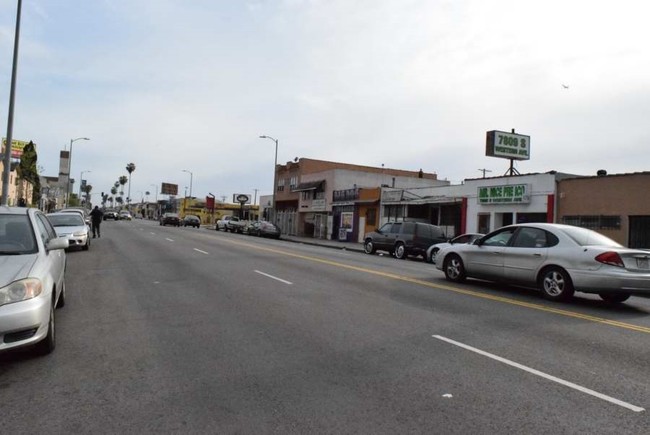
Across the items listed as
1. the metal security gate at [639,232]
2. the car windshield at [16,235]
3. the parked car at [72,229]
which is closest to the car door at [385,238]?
the metal security gate at [639,232]

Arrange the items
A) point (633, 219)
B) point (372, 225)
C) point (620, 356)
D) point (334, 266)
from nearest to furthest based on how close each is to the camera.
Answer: point (620, 356) < point (334, 266) < point (633, 219) < point (372, 225)

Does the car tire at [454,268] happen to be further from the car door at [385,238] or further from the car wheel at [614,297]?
the car door at [385,238]

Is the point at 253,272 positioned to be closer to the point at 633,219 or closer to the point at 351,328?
the point at 351,328

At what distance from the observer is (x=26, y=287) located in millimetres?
5148

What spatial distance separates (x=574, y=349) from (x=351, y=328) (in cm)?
282

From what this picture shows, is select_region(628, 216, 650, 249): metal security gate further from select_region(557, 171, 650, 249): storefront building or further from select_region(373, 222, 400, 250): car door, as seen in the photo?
select_region(373, 222, 400, 250): car door

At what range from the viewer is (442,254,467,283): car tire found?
12.4 meters

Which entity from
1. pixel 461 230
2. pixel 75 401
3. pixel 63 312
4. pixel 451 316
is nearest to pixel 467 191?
pixel 461 230

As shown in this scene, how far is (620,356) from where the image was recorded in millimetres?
6039

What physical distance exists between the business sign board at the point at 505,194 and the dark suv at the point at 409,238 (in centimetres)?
444

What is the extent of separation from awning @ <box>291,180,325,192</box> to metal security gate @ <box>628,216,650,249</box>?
94.3ft

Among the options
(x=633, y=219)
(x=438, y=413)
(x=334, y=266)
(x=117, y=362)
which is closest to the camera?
(x=438, y=413)

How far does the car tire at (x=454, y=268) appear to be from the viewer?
40.8ft

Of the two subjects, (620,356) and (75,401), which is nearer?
(75,401)
